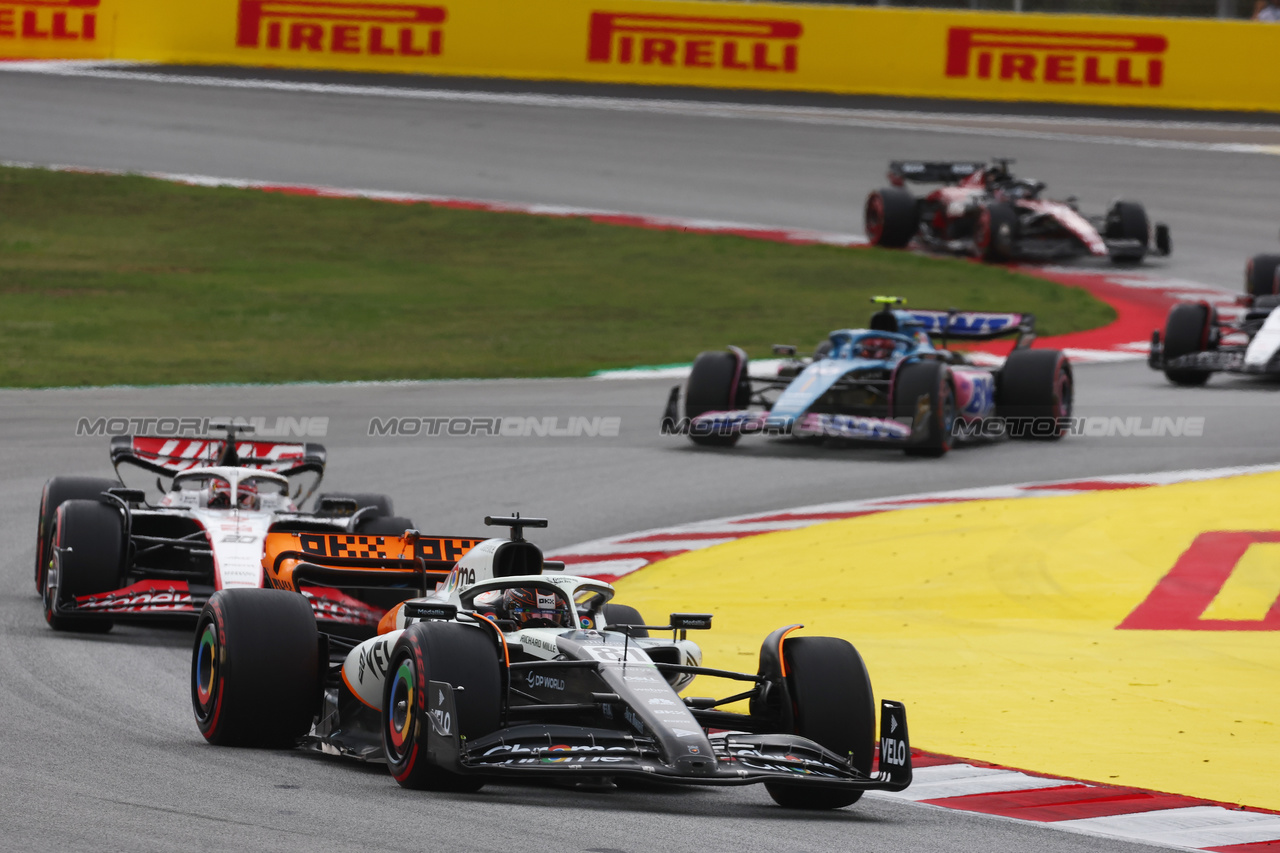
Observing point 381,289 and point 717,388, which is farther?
point 381,289

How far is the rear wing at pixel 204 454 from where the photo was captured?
13.7m

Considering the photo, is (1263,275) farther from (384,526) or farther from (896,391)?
(384,526)

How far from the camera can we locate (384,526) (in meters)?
12.7

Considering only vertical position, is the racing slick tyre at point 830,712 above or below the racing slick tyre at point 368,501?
above

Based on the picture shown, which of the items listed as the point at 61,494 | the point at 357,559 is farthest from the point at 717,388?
Result: the point at 357,559

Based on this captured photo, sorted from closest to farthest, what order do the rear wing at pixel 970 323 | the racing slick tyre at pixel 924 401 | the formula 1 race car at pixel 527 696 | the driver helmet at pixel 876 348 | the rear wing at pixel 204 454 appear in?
the formula 1 race car at pixel 527 696 < the rear wing at pixel 204 454 < the racing slick tyre at pixel 924 401 < the driver helmet at pixel 876 348 < the rear wing at pixel 970 323

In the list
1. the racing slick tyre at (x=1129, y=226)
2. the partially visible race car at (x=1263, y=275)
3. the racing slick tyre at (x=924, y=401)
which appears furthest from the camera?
the racing slick tyre at (x=1129, y=226)

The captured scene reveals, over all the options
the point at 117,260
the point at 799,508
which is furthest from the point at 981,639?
the point at 117,260

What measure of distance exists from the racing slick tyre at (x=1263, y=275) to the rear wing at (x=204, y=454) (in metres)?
15.5

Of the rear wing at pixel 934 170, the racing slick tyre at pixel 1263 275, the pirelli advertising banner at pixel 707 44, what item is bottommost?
the racing slick tyre at pixel 1263 275

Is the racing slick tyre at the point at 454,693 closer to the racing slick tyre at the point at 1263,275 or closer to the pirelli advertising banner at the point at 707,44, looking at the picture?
the racing slick tyre at the point at 1263,275

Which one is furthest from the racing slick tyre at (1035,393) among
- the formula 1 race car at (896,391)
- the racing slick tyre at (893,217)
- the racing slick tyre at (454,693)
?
the racing slick tyre at (893,217)

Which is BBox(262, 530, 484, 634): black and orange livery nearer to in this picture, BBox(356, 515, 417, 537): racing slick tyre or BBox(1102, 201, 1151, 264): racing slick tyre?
BBox(356, 515, 417, 537): racing slick tyre

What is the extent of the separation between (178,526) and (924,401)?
7766 mm
